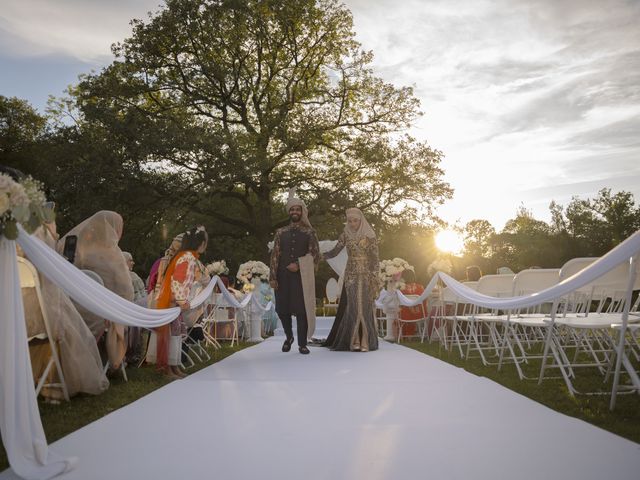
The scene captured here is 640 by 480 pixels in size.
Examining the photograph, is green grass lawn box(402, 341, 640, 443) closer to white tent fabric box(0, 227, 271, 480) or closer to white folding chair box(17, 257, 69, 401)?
white tent fabric box(0, 227, 271, 480)

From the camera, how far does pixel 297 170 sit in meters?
22.6

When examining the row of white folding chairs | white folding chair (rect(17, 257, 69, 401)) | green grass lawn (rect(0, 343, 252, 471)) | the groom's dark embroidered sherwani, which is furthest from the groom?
white folding chair (rect(17, 257, 69, 401))

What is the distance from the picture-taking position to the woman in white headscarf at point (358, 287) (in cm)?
916

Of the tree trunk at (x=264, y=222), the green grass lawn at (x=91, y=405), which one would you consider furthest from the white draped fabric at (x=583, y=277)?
the tree trunk at (x=264, y=222)

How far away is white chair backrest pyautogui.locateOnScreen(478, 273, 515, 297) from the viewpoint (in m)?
7.57

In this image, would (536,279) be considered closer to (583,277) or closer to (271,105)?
(583,277)

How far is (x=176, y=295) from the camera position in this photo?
243 inches

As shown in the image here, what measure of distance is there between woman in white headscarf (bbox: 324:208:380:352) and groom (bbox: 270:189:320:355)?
24.3 inches

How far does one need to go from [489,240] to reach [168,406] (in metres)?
53.6

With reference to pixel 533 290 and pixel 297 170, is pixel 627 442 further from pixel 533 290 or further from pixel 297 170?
pixel 297 170

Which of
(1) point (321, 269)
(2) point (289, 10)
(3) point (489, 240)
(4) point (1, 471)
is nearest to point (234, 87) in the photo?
(2) point (289, 10)

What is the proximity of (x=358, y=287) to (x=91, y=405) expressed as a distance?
531 centimetres

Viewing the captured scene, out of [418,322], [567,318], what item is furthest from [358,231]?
[567,318]

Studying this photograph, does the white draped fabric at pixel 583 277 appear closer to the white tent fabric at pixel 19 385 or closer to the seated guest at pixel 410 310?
the white tent fabric at pixel 19 385
